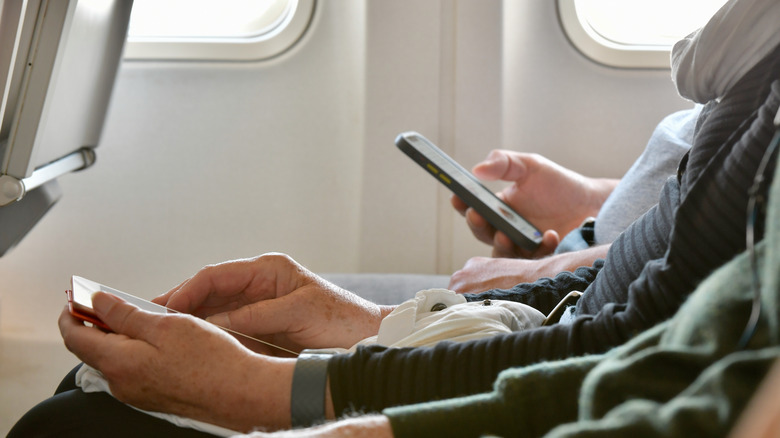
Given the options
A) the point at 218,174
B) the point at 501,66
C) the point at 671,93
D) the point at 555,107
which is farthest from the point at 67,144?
the point at 671,93

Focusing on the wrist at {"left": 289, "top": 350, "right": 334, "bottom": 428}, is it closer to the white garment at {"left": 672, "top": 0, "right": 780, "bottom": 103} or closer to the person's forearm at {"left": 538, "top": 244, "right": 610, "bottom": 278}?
the white garment at {"left": 672, "top": 0, "right": 780, "bottom": 103}

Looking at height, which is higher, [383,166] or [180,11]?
[180,11]

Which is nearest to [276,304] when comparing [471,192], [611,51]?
[471,192]

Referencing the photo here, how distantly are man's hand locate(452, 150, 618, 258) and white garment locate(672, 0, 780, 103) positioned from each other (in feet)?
2.98

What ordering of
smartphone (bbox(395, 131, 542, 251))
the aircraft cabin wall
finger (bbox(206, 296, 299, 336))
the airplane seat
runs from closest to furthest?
finger (bbox(206, 296, 299, 336)) < the airplane seat < smartphone (bbox(395, 131, 542, 251)) < the aircraft cabin wall

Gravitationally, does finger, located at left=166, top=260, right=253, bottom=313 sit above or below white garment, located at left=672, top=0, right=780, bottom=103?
below

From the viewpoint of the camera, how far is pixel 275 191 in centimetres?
210

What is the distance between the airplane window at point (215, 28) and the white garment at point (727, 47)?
4.61 feet

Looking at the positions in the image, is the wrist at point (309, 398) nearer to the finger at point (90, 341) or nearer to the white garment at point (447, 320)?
the white garment at point (447, 320)

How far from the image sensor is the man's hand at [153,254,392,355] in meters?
0.82

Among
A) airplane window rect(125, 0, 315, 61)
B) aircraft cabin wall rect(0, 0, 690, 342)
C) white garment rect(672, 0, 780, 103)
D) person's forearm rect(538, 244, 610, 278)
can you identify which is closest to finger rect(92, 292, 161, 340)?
white garment rect(672, 0, 780, 103)

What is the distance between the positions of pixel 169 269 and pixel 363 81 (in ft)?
2.68

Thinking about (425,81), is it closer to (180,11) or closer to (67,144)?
(180,11)

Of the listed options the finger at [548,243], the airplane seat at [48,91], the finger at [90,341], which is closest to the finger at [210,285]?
the finger at [90,341]
